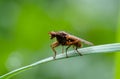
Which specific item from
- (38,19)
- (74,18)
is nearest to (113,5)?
(74,18)

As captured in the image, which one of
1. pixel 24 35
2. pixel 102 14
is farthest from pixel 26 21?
pixel 102 14

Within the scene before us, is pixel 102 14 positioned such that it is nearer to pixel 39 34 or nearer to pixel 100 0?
pixel 100 0

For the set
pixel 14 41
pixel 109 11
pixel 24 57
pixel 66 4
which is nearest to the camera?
pixel 24 57

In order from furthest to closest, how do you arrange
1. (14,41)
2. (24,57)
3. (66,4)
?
(66,4), (14,41), (24,57)

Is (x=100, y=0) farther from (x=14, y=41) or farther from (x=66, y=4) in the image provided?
(x=14, y=41)

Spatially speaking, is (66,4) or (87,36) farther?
(66,4)

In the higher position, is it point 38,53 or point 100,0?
point 100,0
